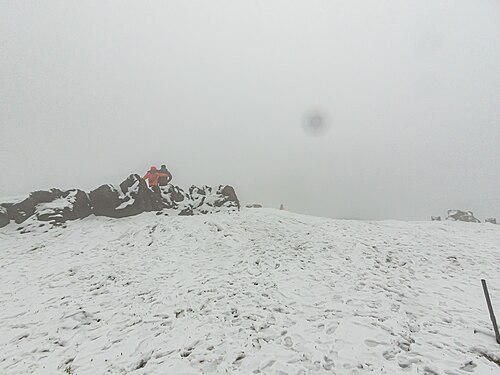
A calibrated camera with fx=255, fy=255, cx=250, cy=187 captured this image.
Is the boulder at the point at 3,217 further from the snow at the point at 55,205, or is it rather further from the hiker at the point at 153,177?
the hiker at the point at 153,177

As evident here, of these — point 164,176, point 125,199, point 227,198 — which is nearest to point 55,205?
point 125,199

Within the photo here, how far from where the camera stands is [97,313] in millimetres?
9586

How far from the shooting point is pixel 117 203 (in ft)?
74.7

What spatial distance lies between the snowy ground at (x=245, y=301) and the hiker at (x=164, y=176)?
7.80 m

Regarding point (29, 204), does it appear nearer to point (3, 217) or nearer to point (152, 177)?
point (3, 217)

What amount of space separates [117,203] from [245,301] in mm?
17485

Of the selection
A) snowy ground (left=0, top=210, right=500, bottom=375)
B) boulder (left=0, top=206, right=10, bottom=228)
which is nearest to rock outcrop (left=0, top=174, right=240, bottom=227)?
boulder (left=0, top=206, right=10, bottom=228)

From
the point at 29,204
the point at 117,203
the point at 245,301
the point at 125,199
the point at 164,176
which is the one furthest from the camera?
the point at 164,176

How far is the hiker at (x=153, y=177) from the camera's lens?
24.6 m

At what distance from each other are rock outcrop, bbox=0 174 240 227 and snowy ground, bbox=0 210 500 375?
210cm

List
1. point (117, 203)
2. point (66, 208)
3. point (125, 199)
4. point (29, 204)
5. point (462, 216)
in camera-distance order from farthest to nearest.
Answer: point (462, 216) < point (125, 199) < point (117, 203) < point (66, 208) < point (29, 204)

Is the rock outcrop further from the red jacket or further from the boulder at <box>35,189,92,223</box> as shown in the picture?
the red jacket

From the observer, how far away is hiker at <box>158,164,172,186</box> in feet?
83.9

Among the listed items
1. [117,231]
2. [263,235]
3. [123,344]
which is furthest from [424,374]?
[117,231]
